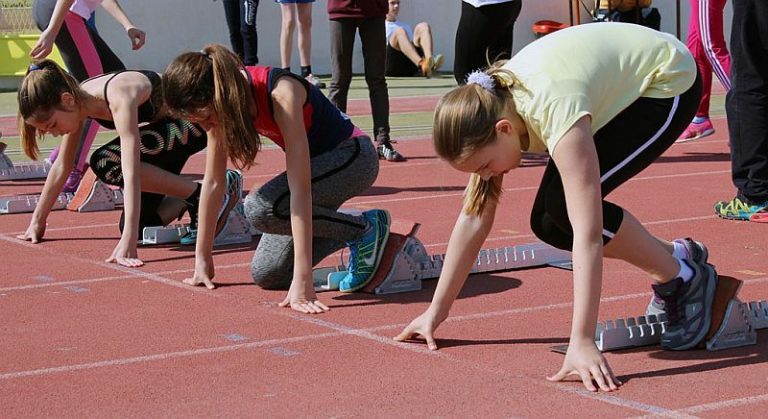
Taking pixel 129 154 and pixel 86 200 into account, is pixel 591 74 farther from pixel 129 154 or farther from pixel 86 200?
pixel 86 200

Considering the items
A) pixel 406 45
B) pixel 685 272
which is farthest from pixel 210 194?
pixel 406 45

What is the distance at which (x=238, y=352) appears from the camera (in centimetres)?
451

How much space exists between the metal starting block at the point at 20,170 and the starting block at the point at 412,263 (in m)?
4.81

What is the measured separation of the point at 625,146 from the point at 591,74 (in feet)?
1.11

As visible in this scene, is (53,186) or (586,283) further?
(53,186)

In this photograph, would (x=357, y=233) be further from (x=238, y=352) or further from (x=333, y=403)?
(x=333, y=403)

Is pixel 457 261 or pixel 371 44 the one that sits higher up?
pixel 457 261

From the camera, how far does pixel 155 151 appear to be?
7.09m

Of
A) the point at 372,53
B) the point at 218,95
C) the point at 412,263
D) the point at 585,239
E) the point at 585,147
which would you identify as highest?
the point at 585,147

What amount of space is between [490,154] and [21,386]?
1.71m

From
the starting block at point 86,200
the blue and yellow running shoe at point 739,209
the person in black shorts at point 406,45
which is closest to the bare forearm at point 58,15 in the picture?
the starting block at point 86,200

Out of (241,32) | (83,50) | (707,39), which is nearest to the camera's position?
(83,50)

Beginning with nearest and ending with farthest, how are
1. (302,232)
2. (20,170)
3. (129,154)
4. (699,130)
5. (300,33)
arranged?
(302,232) < (129,154) < (20,170) < (699,130) < (300,33)

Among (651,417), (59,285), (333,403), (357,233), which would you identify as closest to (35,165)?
(59,285)
